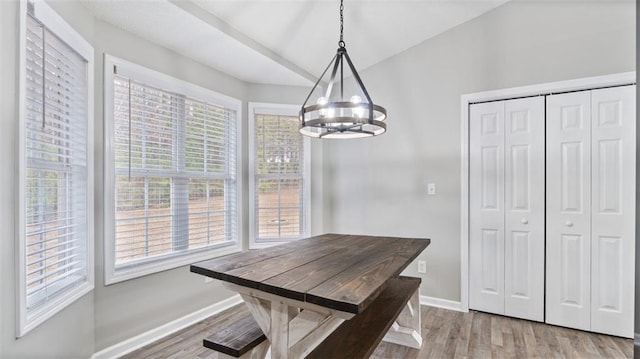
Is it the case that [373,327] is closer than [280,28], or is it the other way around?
[373,327]

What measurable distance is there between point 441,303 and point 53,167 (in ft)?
11.0

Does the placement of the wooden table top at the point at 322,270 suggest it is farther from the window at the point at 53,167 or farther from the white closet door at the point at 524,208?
the white closet door at the point at 524,208

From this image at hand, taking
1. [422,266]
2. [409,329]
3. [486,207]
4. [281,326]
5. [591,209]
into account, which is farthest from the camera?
[422,266]

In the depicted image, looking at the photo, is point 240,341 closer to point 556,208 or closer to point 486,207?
point 486,207

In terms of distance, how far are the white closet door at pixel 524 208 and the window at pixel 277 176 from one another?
82.0 inches

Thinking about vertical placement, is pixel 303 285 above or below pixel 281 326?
above

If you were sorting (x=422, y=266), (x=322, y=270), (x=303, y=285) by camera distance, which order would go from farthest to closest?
1. (x=422, y=266)
2. (x=322, y=270)
3. (x=303, y=285)

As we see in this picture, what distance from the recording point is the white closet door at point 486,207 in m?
3.03

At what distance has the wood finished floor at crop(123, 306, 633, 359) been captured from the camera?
2.35 meters

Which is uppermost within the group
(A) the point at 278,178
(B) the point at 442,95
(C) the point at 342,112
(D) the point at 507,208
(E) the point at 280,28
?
(E) the point at 280,28

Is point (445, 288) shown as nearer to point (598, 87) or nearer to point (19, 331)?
point (598, 87)

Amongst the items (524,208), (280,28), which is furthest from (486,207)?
(280,28)

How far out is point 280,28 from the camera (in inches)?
110

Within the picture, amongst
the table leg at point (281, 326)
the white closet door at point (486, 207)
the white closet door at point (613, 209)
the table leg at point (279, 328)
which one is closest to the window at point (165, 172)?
the table leg at point (281, 326)
